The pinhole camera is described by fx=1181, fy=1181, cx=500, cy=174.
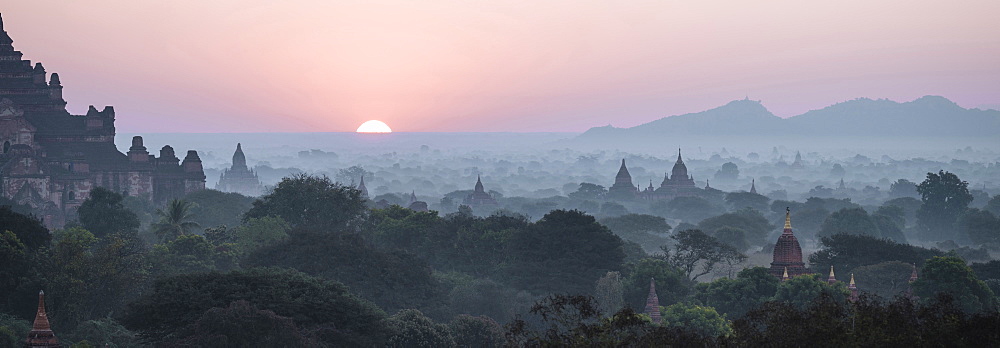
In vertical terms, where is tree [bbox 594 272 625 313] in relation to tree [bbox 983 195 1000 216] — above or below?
above

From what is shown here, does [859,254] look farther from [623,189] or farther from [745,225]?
[623,189]

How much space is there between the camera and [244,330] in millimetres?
32969

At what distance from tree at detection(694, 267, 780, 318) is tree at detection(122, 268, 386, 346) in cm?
1697

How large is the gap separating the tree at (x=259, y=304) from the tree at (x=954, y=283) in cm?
2335

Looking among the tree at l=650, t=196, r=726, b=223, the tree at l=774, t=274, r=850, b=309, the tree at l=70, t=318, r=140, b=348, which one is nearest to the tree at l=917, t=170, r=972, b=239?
the tree at l=650, t=196, r=726, b=223

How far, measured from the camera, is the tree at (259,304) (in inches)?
1404

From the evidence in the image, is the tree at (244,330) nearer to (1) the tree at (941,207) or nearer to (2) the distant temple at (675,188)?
(1) the tree at (941,207)

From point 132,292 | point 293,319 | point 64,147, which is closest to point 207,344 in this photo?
point 293,319

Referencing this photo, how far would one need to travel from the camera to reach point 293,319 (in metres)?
36.2

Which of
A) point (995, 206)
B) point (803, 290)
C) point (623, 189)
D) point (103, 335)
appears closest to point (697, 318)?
point (803, 290)

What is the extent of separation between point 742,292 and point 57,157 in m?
55.6

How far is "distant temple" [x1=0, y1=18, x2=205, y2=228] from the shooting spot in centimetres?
7950

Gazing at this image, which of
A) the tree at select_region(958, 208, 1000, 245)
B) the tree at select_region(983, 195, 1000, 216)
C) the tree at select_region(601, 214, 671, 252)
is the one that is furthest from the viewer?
the tree at select_region(983, 195, 1000, 216)

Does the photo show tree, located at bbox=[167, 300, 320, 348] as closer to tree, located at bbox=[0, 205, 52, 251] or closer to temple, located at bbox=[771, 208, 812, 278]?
tree, located at bbox=[0, 205, 52, 251]
